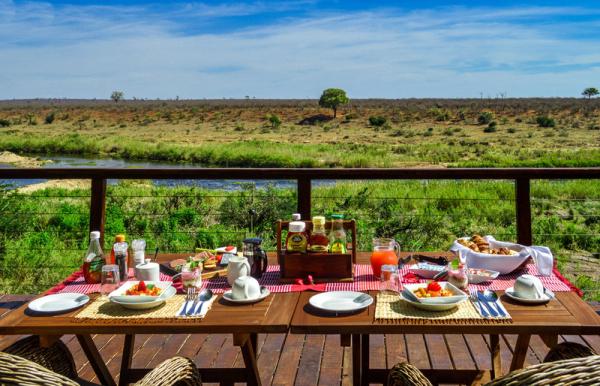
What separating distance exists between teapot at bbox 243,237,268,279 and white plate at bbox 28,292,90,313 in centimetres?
61

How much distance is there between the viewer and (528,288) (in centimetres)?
226

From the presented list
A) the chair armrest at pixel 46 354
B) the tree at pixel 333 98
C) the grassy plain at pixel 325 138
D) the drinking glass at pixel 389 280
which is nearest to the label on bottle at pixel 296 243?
the drinking glass at pixel 389 280

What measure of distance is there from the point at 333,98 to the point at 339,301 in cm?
6599

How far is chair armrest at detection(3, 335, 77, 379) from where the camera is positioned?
2.27m

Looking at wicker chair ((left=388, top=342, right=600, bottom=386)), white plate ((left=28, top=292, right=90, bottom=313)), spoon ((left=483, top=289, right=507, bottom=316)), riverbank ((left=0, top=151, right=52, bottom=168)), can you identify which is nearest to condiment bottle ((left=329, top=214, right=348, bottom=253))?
spoon ((left=483, top=289, right=507, bottom=316))

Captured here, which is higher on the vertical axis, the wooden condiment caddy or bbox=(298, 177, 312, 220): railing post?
bbox=(298, 177, 312, 220): railing post

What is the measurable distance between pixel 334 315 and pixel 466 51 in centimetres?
7302

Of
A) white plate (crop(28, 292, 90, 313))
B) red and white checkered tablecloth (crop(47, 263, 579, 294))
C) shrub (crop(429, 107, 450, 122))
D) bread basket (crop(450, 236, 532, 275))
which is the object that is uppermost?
shrub (crop(429, 107, 450, 122))

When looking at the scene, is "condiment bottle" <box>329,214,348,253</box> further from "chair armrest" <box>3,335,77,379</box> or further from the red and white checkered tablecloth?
"chair armrest" <box>3,335,77,379</box>

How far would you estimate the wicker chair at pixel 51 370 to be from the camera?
4.45 ft

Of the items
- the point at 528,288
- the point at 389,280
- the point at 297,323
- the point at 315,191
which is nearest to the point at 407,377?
the point at 297,323

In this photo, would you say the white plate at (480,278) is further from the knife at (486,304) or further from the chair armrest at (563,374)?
the chair armrest at (563,374)

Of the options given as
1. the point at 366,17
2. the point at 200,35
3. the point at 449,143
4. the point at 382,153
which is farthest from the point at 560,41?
the point at 382,153

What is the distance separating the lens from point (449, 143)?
3734 centimetres
